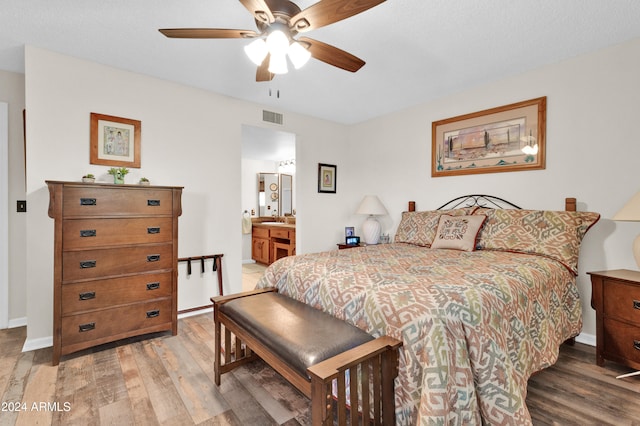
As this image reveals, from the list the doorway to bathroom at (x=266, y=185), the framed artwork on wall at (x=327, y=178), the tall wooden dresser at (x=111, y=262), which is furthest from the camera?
the doorway to bathroom at (x=266, y=185)

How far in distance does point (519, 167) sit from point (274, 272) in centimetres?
251

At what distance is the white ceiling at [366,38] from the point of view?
196cm

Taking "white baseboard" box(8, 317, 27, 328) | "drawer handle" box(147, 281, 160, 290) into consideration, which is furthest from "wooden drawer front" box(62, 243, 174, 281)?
"white baseboard" box(8, 317, 27, 328)

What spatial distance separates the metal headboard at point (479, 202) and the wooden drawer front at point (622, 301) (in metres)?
Result: 1.03

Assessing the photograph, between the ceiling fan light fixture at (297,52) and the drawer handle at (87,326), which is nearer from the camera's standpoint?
the ceiling fan light fixture at (297,52)

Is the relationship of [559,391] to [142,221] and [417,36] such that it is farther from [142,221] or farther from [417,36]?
[142,221]

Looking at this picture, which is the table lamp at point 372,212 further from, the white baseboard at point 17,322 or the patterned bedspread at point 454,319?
the white baseboard at point 17,322

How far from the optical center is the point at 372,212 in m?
4.00

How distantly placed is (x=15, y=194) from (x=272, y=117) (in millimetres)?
2658

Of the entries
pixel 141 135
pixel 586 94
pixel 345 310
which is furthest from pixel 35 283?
pixel 586 94

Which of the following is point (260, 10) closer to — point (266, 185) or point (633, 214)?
point (633, 214)

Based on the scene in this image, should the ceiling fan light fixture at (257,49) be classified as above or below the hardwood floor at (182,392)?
above

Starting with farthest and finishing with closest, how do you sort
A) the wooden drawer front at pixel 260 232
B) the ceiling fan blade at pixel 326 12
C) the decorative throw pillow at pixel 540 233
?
1. the wooden drawer front at pixel 260 232
2. the decorative throw pillow at pixel 540 233
3. the ceiling fan blade at pixel 326 12

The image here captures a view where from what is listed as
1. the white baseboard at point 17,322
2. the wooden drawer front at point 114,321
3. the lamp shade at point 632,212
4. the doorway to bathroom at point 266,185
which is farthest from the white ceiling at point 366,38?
the doorway to bathroom at point 266,185
